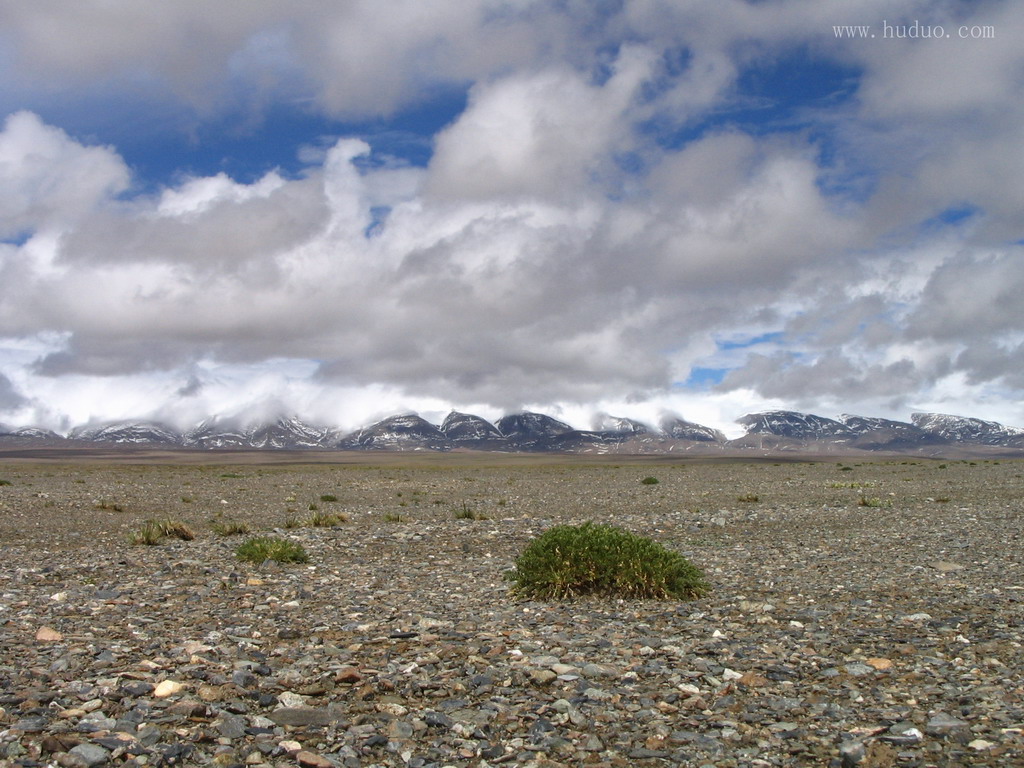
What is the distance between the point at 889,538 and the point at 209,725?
58.0 feet

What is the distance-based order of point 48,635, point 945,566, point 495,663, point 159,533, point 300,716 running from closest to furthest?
1. point 300,716
2. point 495,663
3. point 48,635
4. point 945,566
5. point 159,533

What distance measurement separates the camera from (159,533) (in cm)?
1930

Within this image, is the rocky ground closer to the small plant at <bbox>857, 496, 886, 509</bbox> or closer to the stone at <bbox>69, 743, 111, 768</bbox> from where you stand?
the stone at <bbox>69, 743, 111, 768</bbox>

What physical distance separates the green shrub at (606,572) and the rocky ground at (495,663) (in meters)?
0.46

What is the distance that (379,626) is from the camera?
10117mm

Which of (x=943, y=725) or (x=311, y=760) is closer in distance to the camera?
(x=311, y=760)

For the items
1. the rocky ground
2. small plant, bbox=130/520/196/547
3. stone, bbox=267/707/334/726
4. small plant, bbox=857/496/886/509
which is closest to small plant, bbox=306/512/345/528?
small plant, bbox=130/520/196/547

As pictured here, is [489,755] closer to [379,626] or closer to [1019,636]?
[379,626]

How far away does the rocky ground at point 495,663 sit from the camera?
6195 millimetres

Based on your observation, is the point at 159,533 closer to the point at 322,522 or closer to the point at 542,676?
the point at 322,522

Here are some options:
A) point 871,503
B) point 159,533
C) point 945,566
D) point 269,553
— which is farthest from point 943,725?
point 871,503

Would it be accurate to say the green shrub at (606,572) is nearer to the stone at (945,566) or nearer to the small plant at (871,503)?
the stone at (945,566)

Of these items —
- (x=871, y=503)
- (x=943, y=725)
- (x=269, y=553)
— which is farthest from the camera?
(x=871, y=503)

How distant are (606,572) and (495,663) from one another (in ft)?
13.1
